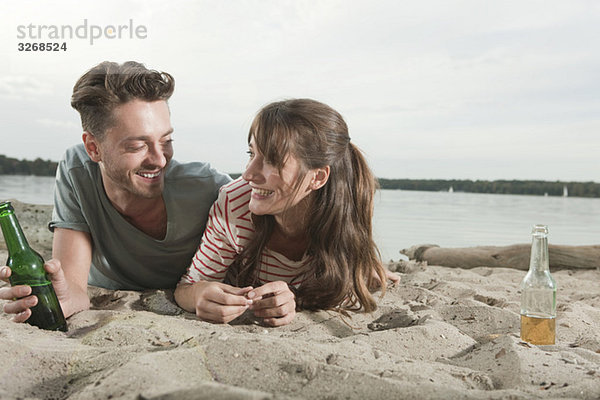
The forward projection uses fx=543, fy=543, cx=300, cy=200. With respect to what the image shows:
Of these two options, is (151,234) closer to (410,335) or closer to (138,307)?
(138,307)

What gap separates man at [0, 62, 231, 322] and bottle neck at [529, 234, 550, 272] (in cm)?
159

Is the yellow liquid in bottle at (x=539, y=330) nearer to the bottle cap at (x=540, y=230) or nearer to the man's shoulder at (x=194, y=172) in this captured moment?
the bottle cap at (x=540, y=230)

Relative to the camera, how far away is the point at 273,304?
2.31 metres

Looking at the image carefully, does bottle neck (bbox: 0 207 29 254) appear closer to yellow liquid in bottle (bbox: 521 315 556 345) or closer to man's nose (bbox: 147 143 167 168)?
man's nose (bbox: 147 143 167 168)

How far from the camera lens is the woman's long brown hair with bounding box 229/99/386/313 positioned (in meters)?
2.39

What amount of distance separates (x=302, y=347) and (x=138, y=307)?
1373 mm

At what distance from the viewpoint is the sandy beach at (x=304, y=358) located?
1346 mm

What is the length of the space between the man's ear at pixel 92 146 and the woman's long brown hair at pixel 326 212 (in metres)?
0.87

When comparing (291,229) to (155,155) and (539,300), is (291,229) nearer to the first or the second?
(155,155)

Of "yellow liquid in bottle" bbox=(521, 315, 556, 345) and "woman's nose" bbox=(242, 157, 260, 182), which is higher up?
"woman's nose" bbox=(242, 157, 260, 182)

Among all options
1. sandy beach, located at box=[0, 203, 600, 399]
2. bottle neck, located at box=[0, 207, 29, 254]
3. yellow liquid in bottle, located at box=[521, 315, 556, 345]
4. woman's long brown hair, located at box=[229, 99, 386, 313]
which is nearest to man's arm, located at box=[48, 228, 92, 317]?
sandy beach, located at box=[0, 203, 600, 399]

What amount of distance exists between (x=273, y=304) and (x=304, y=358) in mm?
801

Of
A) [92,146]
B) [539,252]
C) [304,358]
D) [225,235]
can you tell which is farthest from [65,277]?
[539,252]

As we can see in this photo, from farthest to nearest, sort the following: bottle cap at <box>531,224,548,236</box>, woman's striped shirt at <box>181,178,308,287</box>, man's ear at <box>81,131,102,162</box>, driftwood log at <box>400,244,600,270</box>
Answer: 1. driftwood log at <box>400,244,600,270</box>
2. man's ear at <box>81,131,102,162</box>
3. woman's striped shirt at <box>181,178,308,287</box>
4. bottle cap at <box>531,224,548,236</box>
